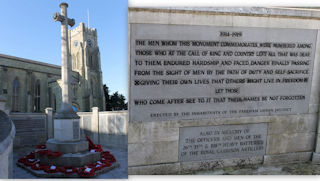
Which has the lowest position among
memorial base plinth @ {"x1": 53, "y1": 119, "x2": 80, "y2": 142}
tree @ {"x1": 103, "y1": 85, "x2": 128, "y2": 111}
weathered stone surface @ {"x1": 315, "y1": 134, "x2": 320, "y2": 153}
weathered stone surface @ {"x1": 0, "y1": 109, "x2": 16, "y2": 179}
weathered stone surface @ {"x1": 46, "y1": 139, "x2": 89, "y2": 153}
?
tree @ {"x1": 103, "y1": 85, "x2": 128, "y2": 111}

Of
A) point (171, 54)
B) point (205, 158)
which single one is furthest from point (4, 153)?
point (205, 158)

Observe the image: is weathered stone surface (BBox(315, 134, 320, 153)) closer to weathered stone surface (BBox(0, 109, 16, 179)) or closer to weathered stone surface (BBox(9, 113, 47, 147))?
weathered stone surface (BBox(0, 109, 16, 179))

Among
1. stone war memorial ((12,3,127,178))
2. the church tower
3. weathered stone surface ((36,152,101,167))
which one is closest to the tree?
the church tower

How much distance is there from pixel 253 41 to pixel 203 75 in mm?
1299

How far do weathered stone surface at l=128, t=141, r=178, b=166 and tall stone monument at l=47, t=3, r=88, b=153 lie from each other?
4237 millimetres

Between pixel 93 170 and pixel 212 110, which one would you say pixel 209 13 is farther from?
pixel 93 170

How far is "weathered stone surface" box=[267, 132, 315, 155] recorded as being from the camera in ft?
11.7

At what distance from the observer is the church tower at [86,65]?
24688 mm

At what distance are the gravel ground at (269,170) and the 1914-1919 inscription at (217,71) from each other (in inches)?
43.5

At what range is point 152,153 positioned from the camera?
313 cm

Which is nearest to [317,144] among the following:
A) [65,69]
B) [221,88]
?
[221,88]

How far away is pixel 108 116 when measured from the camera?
10.4 m

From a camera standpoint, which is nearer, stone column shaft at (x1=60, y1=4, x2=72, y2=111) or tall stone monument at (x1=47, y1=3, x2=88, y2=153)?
tall stone monument at (x1=47, y1=3, x2=88, y2=153)

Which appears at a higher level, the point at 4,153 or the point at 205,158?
the point at 4,153
